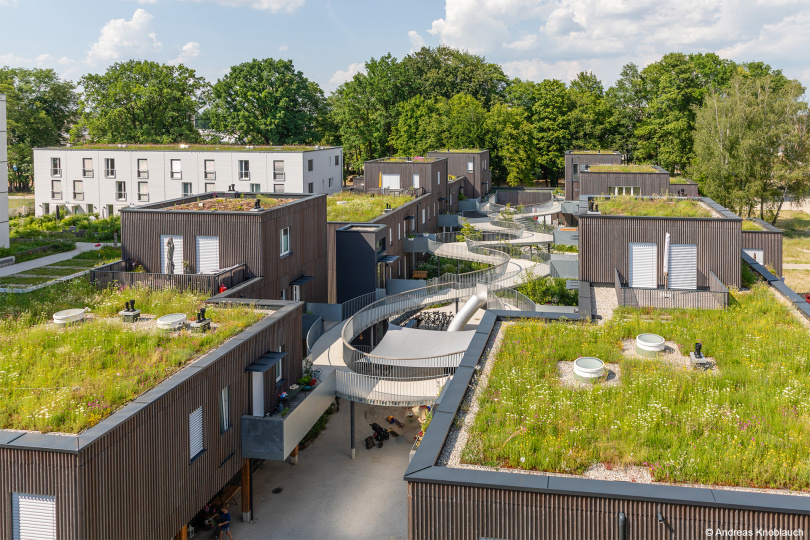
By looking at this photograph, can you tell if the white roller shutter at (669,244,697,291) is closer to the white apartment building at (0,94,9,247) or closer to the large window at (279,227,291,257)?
the large window at (279,227,291,257)

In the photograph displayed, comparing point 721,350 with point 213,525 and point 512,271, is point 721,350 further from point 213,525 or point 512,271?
point 512,271

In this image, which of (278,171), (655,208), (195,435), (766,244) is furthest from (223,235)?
(278,171)

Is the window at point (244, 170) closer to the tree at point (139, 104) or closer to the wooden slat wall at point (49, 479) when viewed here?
the tree at point (139, 104)

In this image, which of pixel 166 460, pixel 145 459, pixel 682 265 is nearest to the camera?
pixel 145 459

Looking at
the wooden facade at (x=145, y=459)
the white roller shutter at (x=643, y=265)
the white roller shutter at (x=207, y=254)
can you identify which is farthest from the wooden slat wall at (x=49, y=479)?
the white roller shutter at (x=643, y=265)

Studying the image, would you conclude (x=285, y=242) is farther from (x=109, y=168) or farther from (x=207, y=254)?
(x=109, y=168)

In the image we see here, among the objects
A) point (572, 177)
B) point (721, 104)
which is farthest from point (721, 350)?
point (721, 104)

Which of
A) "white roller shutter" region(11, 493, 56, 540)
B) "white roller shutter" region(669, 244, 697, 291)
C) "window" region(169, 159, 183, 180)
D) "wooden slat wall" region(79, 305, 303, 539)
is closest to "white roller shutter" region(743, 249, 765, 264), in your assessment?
"white roller shutter" region(669, 244, 697, 291)
